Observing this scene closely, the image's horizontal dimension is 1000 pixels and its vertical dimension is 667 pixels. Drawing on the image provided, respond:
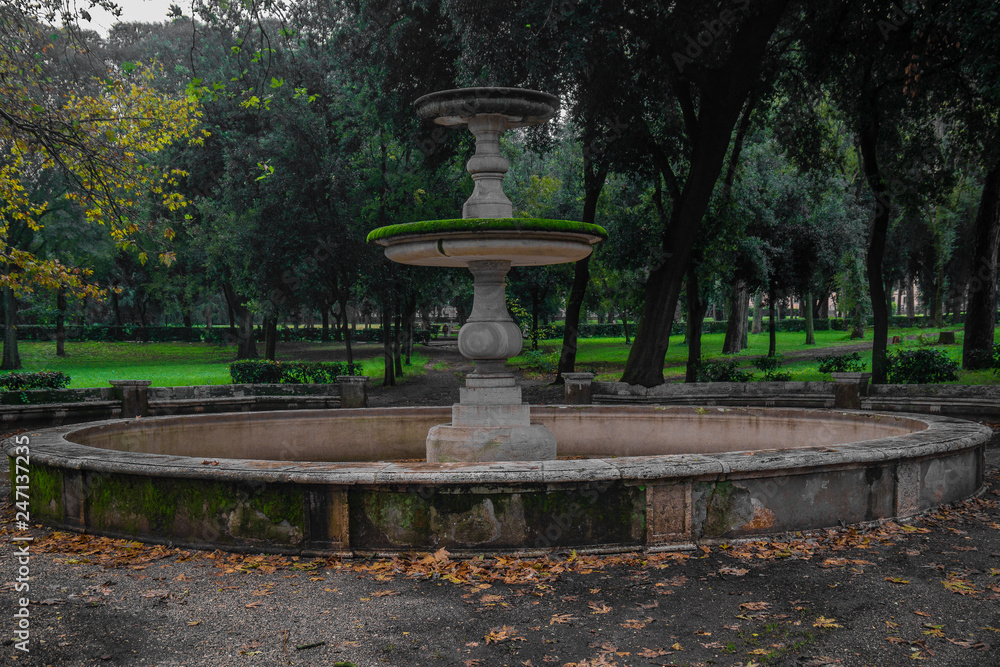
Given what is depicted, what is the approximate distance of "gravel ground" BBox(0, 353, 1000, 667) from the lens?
3945 millimetres

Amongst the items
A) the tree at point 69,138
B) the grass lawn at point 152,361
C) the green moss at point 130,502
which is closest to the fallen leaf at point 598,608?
the green moss at point 130,502

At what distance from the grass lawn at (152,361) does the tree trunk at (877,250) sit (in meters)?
16.6

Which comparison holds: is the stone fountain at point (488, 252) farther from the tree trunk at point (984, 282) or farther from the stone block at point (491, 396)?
the tree trunk at point (984, 282)

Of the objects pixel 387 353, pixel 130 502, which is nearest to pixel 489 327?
pixel 130 502

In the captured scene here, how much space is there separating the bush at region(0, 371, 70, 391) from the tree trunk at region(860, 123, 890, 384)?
1638 centimetres

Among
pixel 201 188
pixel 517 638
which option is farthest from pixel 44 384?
pixel 201 188

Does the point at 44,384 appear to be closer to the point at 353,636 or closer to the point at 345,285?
the point at 345,285

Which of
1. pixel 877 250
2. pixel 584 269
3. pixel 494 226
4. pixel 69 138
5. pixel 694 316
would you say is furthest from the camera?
pixel 694 316

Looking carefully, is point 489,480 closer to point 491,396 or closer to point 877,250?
point 491,396

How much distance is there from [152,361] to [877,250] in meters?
33.6

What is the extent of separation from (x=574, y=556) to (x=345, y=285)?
1983 cm

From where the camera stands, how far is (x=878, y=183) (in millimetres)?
15844

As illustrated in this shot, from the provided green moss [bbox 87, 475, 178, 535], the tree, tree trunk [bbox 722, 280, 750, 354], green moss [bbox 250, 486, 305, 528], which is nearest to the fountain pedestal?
green moss [bbox 250, 486, 305, 528]

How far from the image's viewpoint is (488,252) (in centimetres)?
770
